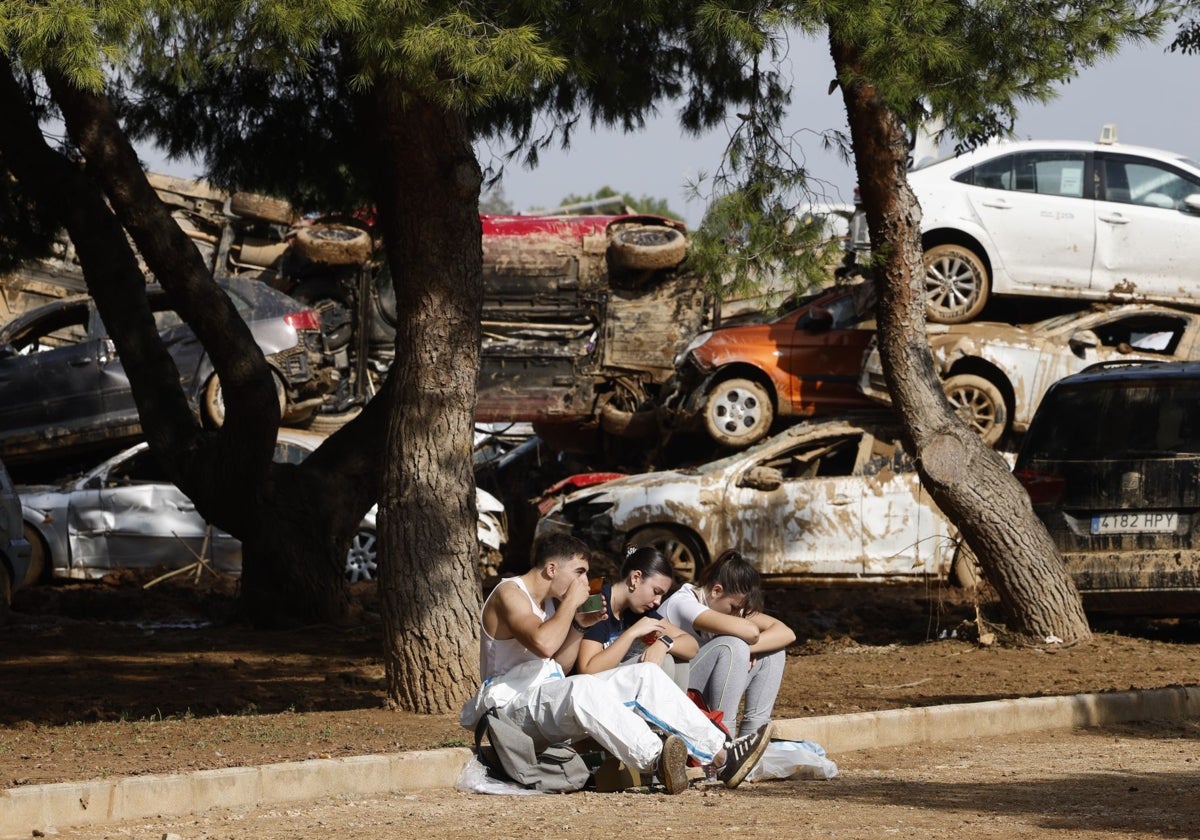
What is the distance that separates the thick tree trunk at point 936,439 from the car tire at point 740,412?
16.3 feet

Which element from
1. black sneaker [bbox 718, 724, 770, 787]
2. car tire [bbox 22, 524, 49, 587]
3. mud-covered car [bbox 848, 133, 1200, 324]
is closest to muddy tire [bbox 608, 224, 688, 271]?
mud-covered car [bbox 848, 133, 1200, 324]

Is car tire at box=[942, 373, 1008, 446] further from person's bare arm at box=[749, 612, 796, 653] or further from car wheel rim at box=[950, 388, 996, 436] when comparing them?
A: person's bare arm at box=[749, 612, 796, 653]

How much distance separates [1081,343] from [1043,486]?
492 centimetres

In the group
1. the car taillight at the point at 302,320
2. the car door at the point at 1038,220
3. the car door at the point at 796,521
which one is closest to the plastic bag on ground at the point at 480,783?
the car door at the point at 796,521

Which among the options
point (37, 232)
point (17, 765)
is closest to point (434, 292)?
point (17, 765)

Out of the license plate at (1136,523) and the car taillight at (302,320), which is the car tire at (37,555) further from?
the license plate at (1136,523)

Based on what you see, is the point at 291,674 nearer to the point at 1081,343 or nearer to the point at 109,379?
the point at 109,379

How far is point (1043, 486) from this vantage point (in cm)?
1098

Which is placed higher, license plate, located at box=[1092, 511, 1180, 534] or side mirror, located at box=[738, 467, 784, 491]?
license plate, located at box=[1092, 511, 1180, 534]

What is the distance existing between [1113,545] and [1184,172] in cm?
688

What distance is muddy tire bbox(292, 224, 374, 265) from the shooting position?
19391 mm

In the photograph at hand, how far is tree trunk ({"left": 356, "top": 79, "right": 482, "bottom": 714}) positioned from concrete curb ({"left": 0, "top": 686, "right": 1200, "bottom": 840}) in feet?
6.02

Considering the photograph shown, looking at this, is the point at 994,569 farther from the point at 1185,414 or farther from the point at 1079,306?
the point at 1079,306

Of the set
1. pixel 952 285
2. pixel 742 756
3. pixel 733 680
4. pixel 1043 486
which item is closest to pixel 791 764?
pixel 742 756
